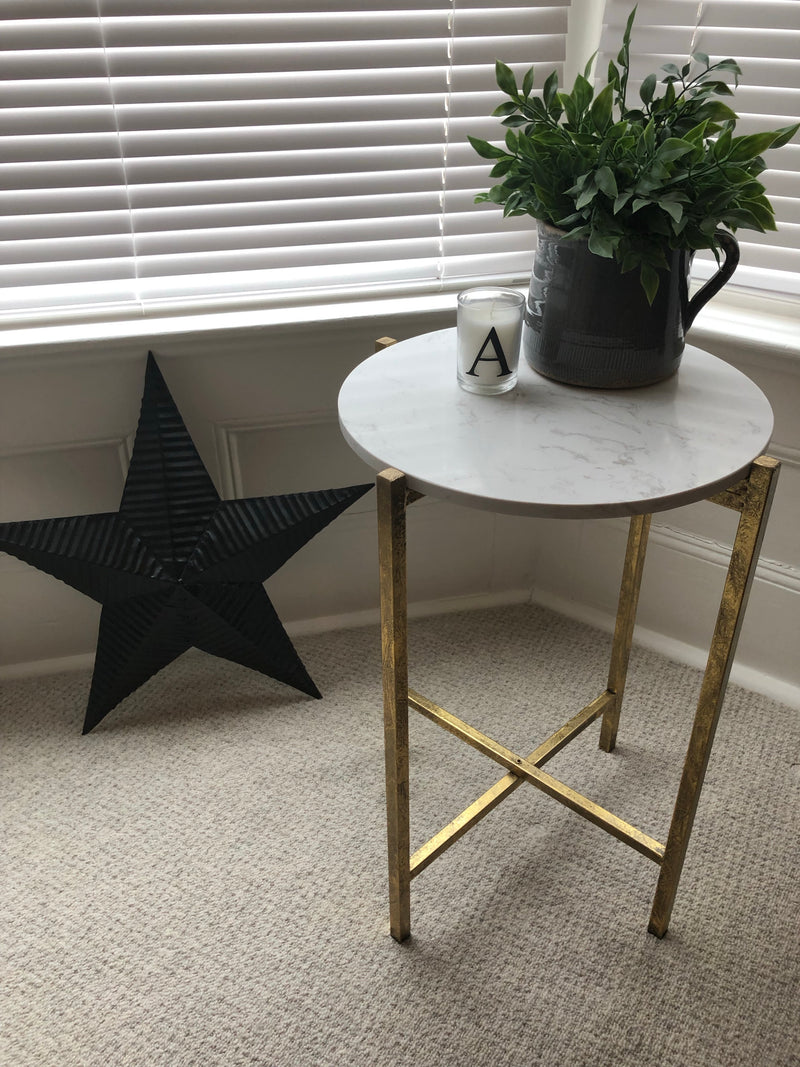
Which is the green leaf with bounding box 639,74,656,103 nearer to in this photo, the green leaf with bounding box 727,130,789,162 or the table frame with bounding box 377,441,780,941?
the green leaf with bounding box 727,130,789,162

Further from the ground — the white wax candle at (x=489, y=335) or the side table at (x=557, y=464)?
the white wax candle at (x=489, y=335)

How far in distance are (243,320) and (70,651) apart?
2.55 ft

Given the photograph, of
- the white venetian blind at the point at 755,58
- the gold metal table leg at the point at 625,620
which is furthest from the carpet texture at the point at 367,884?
the white venetian blind at the point at 755,58

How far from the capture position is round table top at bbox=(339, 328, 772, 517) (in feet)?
3.07

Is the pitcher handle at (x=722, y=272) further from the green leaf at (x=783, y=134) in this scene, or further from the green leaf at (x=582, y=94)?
the green leaf at (x=582, y=94)

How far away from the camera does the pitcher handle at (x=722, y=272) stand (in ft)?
3.44

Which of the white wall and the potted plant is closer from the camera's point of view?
the potted plant

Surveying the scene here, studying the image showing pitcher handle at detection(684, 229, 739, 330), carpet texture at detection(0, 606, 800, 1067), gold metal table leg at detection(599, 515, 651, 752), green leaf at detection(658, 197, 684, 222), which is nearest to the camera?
green leaf at detection(658, 197, 684, 222)

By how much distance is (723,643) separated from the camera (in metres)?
1.04

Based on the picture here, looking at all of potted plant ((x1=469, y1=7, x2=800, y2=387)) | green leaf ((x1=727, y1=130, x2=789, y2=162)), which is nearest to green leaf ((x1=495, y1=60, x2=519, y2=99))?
potted plant ((x1=469, y1=7, x2=800, y2=387))

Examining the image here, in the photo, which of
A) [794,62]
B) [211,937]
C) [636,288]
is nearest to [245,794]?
[211,937]

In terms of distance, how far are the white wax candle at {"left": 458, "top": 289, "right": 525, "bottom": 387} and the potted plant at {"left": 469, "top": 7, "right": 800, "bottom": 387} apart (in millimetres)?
58

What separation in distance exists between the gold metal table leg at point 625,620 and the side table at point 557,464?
0.27 m

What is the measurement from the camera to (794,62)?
55.6 inches
